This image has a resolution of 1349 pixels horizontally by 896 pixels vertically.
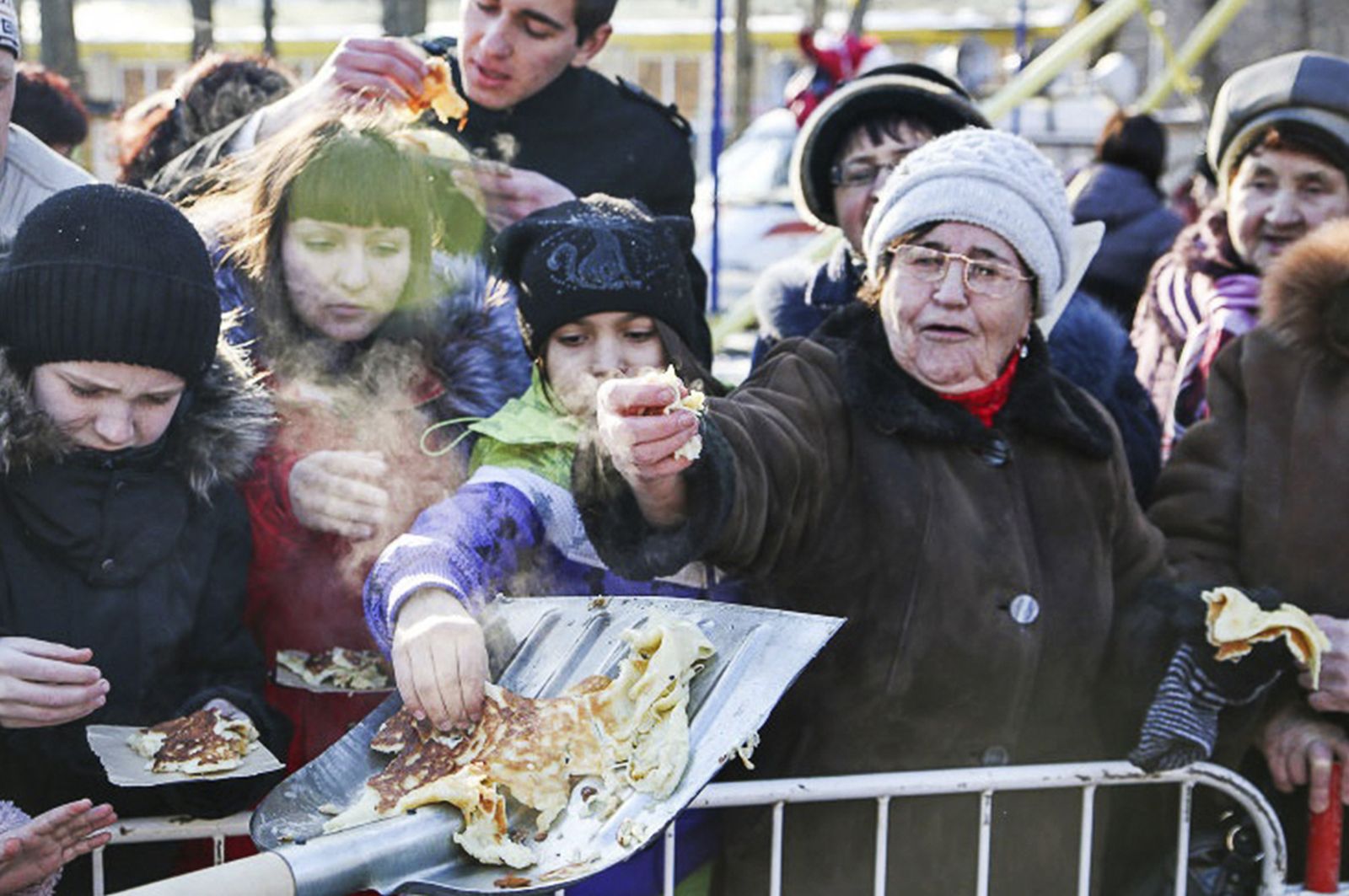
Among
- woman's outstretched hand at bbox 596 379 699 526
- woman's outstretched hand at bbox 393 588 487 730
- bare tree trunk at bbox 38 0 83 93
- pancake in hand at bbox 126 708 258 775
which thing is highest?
bare tree trunk at bbox 38 0 83 93

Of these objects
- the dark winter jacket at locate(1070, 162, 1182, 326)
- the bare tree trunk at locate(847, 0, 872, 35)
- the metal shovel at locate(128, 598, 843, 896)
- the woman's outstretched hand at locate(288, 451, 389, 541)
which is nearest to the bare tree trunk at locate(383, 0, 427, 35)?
the dark winter jacket at locate(1070, 162, 1182, 326)

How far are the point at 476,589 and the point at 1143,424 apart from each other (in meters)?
1.68

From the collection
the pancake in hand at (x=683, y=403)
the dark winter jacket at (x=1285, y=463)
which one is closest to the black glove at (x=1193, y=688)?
the dark winter jacket at (x=1285, y=463)

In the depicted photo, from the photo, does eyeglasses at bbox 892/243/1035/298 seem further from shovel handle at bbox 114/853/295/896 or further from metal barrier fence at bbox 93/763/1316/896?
shovel handle at bbox 114/853/295/896

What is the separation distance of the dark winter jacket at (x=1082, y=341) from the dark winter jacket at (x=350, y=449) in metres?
0.63

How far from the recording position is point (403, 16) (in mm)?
6523

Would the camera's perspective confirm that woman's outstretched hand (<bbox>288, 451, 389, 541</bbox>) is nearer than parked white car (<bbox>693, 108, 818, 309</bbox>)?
Yes

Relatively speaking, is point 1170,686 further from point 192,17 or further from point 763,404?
point 192,17

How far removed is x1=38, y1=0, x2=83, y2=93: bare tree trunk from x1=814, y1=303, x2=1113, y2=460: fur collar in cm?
401

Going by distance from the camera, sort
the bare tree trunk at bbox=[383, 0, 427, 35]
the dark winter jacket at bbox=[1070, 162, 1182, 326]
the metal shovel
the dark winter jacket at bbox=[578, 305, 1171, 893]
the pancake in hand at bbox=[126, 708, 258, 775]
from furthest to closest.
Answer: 1. the bare tree trunk at bbox=[383, 0, 427, 35]
2. the dark winter jacket at bbox=[1070, 162, 1182, 326]
3. the dark winter jacket at bbox=[578, 305, 1171, 893]
4. the pancake in hand at bbox=[126, 708, 258, 775]
5. the metal shovel

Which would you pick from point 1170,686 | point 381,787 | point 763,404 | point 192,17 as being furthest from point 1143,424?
point 192,17

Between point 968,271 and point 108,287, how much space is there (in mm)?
1321

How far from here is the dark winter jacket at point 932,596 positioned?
2.46 metres

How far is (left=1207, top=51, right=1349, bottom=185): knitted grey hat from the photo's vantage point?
3.40 meters
